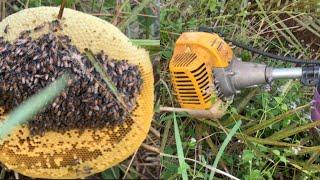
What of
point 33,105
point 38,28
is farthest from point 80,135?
point 38,28

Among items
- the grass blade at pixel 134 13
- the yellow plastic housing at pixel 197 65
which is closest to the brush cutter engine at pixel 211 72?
the yellow plastic housing at pixel 197 65

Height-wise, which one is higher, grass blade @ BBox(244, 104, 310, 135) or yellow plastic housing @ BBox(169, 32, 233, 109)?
yellow plastic housing @ BBox(169, 32, 233, 109)

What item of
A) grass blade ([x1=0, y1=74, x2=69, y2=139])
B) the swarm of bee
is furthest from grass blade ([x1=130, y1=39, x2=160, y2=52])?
grass blade ([x1=0, y1=74, x2=69, y2=139])

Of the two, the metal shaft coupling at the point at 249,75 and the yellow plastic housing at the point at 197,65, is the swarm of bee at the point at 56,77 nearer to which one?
the yellow plastic housing at the point at 197,65

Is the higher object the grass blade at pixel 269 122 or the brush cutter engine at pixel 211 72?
the brush cutter engine at pixel 211 72

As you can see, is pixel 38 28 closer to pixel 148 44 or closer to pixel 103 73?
pixel 103 73

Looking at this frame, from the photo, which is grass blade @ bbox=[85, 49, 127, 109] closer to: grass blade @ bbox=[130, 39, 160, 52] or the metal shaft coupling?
grass blade @ bbox=[130, 39, 160, 52]
